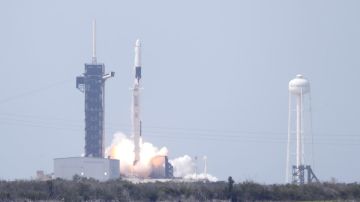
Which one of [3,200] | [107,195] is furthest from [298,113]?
[3,200]

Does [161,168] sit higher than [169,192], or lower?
higher

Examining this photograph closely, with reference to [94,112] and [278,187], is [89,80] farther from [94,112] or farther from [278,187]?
[278,187]

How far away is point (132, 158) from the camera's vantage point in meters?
163

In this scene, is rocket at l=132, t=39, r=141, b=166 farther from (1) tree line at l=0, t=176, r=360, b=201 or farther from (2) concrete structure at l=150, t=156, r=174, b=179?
(1) tree line at l=0, t=176, r=360, b=201

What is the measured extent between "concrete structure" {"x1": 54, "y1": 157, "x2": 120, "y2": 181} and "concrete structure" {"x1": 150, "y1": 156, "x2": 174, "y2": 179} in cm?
1053

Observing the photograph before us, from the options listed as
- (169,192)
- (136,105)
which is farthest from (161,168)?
(169,192)

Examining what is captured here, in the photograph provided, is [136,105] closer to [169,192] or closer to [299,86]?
[299,86]

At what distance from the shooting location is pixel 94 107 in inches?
6206

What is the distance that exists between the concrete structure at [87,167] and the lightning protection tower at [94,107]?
24.6 ft

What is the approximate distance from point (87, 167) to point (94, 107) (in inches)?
408

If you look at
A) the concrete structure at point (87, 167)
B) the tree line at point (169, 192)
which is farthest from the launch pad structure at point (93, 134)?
the tree line at point (169, 192)

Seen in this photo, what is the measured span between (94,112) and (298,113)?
25.9 meters

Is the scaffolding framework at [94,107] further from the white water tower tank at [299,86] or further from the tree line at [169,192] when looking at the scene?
the tree line at [169,192]

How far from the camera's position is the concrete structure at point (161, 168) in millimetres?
161300
